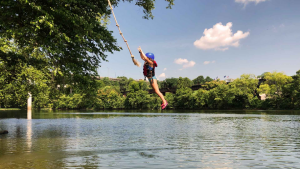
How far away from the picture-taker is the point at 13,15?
12258 mm

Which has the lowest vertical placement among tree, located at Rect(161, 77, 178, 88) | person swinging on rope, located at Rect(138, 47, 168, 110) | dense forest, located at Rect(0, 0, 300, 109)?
person swinging on rope, located at Rect(138, 47, 168, 110)

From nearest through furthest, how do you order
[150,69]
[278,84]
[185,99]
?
[150,69] < [278,84] < [185,99]

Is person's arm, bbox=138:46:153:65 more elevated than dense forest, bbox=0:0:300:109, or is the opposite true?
dense forest, bbox=0:0:300:109

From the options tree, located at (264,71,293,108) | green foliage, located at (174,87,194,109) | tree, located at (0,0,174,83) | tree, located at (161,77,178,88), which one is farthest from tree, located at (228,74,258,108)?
tree, located at (0,0,174,83)

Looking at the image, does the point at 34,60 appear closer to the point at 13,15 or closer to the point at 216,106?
the point at 13,15

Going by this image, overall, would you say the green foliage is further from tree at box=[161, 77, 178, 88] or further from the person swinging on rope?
the person swinging on rope

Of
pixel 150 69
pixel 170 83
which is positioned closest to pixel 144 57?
pixel 150 69

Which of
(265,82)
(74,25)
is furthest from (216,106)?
(74,25)

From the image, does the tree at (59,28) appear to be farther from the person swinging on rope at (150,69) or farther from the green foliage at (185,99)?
the green foliage at (185,99)

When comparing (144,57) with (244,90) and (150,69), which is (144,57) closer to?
(150,69)

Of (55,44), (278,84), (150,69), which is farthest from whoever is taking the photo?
(278,84)

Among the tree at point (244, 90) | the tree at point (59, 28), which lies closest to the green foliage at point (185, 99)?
the tree at point (244, 90)

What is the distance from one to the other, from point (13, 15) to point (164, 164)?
9.80 m

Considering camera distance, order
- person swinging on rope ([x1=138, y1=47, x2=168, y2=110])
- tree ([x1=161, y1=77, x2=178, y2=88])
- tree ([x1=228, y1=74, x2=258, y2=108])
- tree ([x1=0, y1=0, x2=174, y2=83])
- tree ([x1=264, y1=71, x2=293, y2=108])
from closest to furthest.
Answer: person swinging on rope ([x1=138, y1=47, x2=168, y2=110]) → tree ([x1=0, y1=0, x2=174, y2=83]) → tree ([x1=264, y1=71, x2=293, y2=108]) → tree ([x1=228, y1=74, x2=258, y2=108]) → tree ([x1=161, y1=77, x2=178, y2=88])
